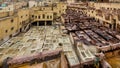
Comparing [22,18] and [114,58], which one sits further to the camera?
[22,18]

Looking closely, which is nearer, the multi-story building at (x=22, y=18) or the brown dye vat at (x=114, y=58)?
the brown dye vat at (x=114, y=58)

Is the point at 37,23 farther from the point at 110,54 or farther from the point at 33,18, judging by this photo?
the point at 110,54

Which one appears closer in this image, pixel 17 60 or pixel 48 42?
pixel 17 60

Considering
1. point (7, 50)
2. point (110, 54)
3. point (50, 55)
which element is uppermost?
point (50, 55)

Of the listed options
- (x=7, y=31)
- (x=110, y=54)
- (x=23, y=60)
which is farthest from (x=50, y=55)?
(x=7, y=31)

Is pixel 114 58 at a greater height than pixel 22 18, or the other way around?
pixel 114 58

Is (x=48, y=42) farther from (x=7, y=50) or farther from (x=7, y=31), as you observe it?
(x=7, y=31)

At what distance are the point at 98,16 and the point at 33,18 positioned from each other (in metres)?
17.4

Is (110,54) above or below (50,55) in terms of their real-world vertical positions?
below

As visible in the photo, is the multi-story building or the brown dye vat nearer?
the brown dye vat

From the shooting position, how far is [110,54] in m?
7.90

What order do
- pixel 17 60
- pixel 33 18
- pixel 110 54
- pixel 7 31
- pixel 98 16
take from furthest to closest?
pixel 33 18 → pixel 98 16 → pixel 7 31 → pixel 110 54 → pixel 17 60

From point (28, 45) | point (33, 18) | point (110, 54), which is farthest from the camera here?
point (33, 18)

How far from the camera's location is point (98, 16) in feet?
113
